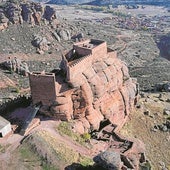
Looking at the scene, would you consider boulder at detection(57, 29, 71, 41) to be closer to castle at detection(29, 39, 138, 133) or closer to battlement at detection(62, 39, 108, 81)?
castle at detection(29, 39, 138, 133)

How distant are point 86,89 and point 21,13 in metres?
110

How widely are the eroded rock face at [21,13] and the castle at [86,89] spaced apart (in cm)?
9023

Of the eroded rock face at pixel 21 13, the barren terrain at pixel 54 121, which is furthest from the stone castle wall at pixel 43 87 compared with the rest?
the eroded rock face at pixel 21 13

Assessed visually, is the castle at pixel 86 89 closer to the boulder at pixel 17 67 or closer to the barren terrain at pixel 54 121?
the barren terrain at pixel 54 121

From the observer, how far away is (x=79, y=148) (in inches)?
2341

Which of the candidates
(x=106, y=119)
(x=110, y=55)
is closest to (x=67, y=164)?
(x=106, y=119)

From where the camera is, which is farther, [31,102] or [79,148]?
[31,102]

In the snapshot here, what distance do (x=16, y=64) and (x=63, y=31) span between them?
54531 millimetres

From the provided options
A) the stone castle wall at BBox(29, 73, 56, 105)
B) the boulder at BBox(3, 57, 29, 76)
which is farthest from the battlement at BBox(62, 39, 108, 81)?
the boulder at BBox(3, 57, 29, 76)

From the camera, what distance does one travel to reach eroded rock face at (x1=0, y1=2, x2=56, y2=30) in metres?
163

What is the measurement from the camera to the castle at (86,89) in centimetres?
6306

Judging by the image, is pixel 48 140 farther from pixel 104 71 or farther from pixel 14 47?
pixel 14 47

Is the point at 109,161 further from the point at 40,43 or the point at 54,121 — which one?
the point at 40,43

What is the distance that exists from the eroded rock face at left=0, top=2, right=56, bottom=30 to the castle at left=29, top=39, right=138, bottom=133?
90226mm
